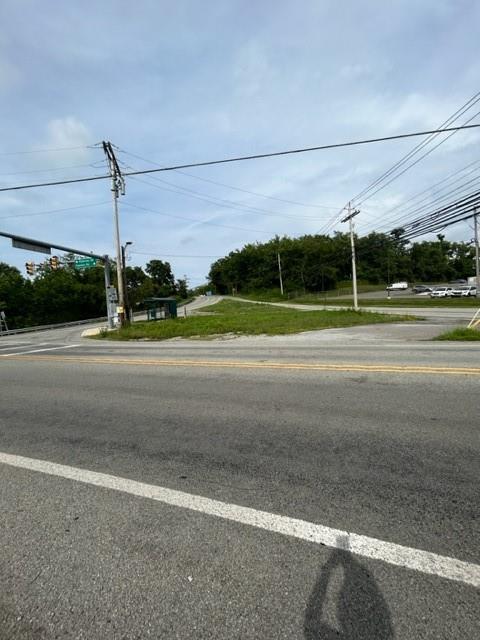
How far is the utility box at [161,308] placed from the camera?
33844mm

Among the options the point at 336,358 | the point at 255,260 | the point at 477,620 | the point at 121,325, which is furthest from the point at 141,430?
the point at 255,260

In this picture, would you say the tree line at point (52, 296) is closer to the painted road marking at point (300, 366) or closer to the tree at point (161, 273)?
the painted road marking at point (300, 366)

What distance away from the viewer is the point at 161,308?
1393 inches

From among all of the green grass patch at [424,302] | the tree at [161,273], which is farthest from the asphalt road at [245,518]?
the tree at [161,273]

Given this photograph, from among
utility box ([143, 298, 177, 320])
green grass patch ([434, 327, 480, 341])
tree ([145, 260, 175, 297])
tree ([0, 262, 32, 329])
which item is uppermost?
tree ([145, 260, 175, 297])

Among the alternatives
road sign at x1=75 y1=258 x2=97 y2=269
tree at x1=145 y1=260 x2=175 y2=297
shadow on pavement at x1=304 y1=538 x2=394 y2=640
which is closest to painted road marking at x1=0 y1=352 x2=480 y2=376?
shadow on pavement at x1=304 y1=538 x2=394 y2=640

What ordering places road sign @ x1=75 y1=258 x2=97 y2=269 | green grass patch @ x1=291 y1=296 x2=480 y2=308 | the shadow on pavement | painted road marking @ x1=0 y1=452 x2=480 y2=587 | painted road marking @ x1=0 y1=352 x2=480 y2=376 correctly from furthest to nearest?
green grass patch @ x1=291 y1=296 x2=480 y2=308 → road sign @ x1=75 y1=258 x2=97 y2=269 → painted road marking @ x1=0 y1=352 x2=480 y2=376 → painted road marking @ x1=0 y1=452 x2=480 y2=587 → the shadow on pavement

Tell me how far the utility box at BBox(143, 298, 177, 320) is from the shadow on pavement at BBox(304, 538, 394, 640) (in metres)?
32.3

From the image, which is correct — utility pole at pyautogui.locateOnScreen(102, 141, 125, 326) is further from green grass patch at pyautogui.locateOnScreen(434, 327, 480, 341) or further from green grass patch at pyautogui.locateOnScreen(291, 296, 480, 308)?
green grass patch at pyautogui.locateOnScreen(291, 296, 480, 308)

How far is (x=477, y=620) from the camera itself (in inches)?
67.7

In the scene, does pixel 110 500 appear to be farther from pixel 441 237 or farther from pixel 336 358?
pixel 441 237

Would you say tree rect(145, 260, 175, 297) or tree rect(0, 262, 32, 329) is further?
tree rect(145, 260, 175, 297)

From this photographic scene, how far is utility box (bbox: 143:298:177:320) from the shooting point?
111ft

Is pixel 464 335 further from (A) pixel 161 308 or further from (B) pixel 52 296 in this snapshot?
(B) pixel 52 296
